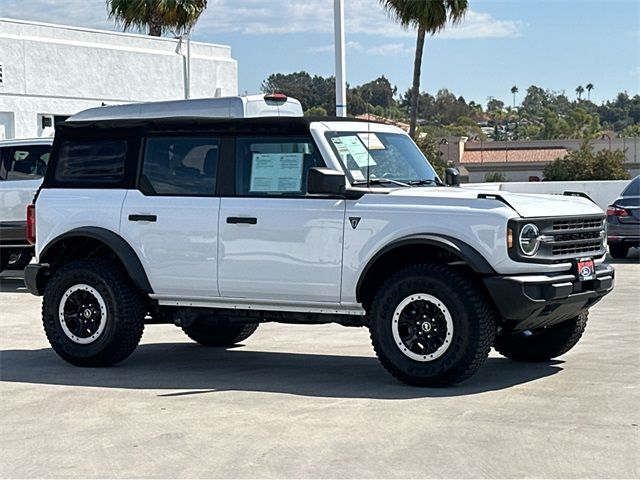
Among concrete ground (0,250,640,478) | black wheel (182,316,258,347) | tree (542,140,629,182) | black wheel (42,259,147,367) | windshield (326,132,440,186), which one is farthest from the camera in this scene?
tree (542,140,629,182)

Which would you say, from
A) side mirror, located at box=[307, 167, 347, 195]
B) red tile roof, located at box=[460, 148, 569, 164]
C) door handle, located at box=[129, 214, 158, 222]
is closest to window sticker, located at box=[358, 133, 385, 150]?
side mirror, located at box=[307, 167, 347, 195]

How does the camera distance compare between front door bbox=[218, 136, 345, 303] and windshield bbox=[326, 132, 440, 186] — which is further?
windshield bbox=[326, 132, 440, 186]

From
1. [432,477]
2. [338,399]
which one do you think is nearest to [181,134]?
[338,399]

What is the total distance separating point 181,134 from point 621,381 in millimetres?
4018

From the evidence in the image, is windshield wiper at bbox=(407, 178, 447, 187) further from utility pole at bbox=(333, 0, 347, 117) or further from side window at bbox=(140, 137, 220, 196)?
utility pole at bbox=(333, 0, 347, 117)

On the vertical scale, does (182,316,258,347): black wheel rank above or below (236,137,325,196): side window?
below

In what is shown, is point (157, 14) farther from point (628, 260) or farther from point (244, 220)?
point (244, 220)

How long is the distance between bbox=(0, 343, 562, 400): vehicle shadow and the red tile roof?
8389 centimetres

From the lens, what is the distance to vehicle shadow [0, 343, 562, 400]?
29.2 feet

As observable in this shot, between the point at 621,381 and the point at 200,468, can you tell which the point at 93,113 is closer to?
the point at 621,381

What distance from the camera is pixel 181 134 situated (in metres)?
10.0

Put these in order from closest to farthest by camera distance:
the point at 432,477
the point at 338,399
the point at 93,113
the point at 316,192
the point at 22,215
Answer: the point at 432,477 → the point at 338,399 → the point at 316,192 → the point at 93,113 → the point at 22,215

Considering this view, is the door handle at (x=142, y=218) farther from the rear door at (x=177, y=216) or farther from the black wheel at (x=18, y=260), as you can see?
the black wheel at (x=18, y=260)

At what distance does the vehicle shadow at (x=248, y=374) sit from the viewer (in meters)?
8.91
